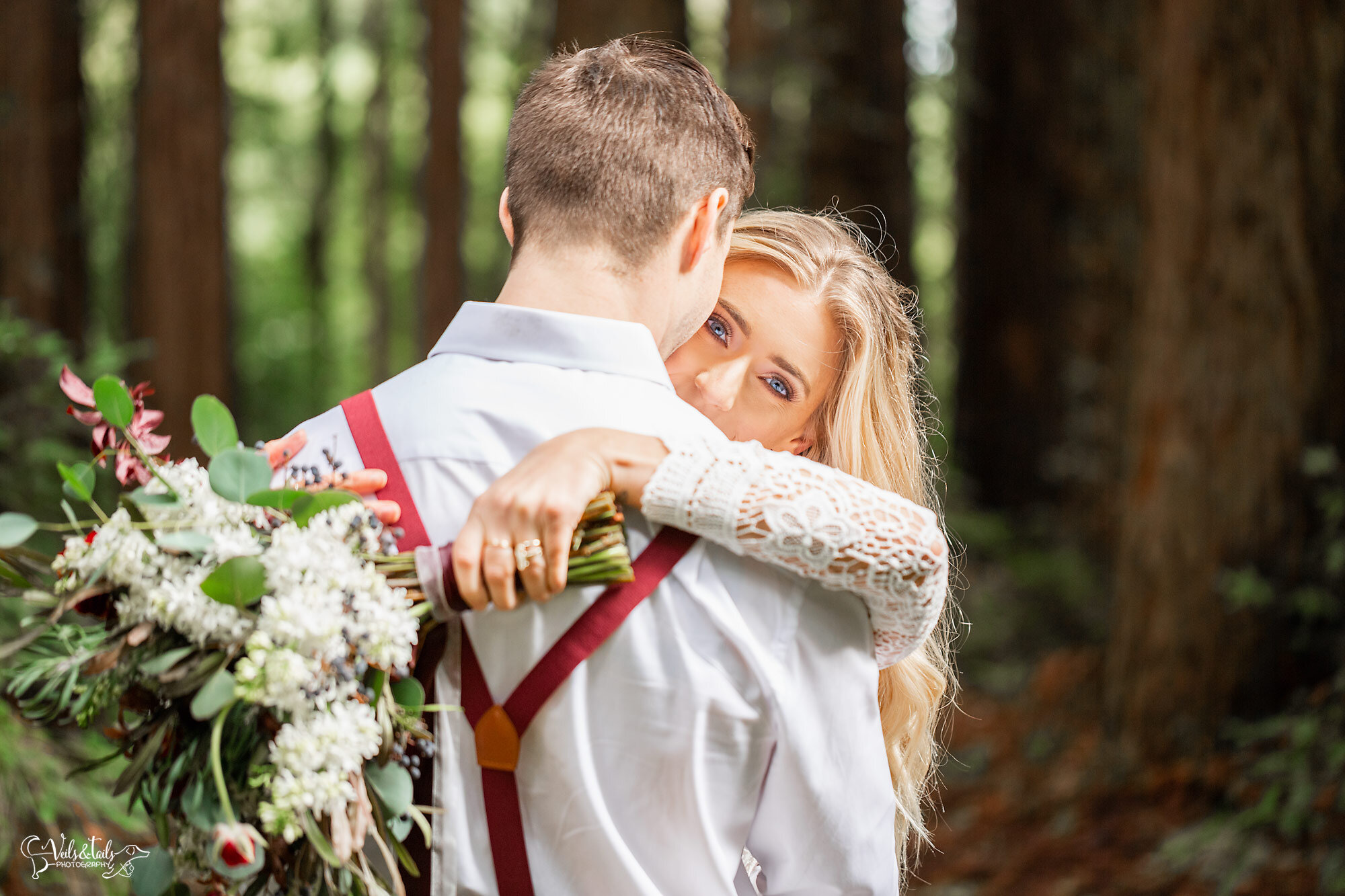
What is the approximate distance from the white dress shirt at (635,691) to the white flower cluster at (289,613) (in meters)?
0.19

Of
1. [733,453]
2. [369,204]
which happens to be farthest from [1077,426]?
[369,204]

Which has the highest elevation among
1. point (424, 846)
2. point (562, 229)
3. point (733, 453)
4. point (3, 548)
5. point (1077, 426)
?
point (562, 229)

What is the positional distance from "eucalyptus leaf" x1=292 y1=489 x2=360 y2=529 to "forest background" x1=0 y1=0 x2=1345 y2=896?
225cm

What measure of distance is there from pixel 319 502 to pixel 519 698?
39cm

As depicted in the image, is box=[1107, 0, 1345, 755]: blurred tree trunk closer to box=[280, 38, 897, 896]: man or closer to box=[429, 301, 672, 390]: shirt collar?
box=[280, 38, 897, 896]: man

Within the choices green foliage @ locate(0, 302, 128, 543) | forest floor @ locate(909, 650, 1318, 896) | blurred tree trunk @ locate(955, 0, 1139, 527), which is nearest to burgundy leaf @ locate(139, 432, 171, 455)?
green foliage @ locate(0, 302, 128, 543)

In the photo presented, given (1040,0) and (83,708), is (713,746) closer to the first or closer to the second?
(83,708)

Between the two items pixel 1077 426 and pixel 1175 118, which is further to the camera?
pixel 1077 426

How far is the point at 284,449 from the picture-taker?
1.54 metres

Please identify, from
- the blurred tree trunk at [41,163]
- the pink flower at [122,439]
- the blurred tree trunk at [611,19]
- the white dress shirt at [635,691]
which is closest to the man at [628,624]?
the white dress shirt at [635,691]

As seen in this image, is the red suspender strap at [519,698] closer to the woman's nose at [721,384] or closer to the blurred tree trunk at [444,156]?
the woman's nose at [721,384]

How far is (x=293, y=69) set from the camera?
20.9 m

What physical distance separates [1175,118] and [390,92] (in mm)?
16972

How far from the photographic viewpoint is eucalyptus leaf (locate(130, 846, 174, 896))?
1.47 meters
